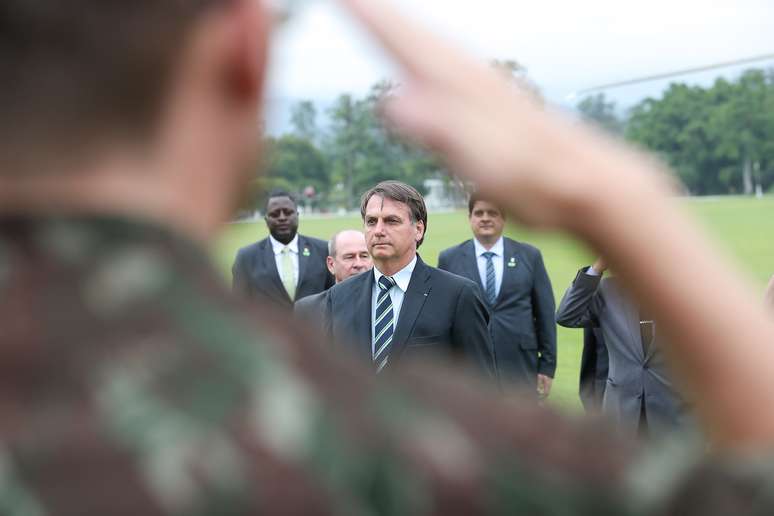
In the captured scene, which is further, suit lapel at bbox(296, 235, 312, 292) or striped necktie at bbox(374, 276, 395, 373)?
suit lapel at bbox(296, 235, 312, 292)

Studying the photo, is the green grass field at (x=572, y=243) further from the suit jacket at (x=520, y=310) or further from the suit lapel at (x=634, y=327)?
the suit lapel at (x=634, y=327)

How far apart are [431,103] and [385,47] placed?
0.07m

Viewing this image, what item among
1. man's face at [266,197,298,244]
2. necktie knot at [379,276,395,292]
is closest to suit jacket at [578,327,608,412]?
necktie knot at [379,276,395,292]

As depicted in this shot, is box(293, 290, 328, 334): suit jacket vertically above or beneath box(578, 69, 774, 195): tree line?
beneath

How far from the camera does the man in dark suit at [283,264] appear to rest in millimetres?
11781

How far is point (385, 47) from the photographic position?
3.14 ft

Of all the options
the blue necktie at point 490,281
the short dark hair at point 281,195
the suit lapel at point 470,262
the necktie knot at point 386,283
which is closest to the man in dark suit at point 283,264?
the short dark hair at point 281,195

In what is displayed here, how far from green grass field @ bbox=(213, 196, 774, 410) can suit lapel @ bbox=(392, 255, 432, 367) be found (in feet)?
1.88

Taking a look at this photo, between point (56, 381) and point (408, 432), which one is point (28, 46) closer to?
point (56, 381)

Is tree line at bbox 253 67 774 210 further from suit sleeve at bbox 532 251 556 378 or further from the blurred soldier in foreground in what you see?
suit sleeve at bbox 532 251 556 378

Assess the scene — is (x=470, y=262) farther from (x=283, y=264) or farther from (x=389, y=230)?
(x=389, y=230)

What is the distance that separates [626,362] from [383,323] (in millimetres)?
2118

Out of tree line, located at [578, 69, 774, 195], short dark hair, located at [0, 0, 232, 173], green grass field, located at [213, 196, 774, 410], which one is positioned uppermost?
tree line, located at [578, 69, 774, 195]

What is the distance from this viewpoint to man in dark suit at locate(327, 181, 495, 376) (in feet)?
22.3
